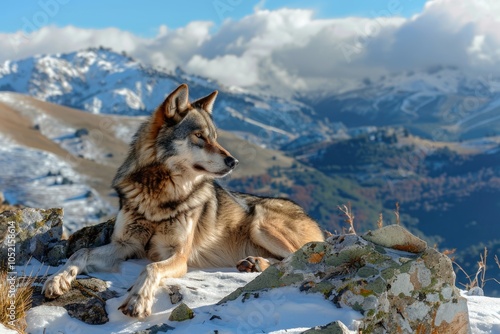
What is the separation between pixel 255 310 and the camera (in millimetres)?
7676

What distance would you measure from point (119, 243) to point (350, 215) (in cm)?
712

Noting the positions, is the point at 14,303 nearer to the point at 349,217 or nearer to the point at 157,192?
the point at 157,192

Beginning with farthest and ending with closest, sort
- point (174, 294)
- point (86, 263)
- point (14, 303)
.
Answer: point (86, 263) → point (174, 294) → point (14, 303)

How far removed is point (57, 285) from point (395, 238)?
18.1 feet

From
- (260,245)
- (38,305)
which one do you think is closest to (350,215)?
(260,245)

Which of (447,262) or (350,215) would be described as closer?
(447,262)

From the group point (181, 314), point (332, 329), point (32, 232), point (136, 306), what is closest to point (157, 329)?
point (181, 314)

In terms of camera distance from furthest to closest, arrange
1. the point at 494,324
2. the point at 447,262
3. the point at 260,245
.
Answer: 1. the point at 260,245
2. the point at 494,324
3. the point at 447,262

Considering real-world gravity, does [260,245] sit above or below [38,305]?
below

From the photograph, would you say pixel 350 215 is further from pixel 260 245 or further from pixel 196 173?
pixel 196 173

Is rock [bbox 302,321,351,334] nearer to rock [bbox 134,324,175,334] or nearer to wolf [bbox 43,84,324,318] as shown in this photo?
rock [bbox 134,324,175,334]

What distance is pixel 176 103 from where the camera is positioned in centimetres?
1109

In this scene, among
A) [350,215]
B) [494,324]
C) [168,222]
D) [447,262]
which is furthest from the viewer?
[350,215]

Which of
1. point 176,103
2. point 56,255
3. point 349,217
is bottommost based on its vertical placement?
point 349,217
